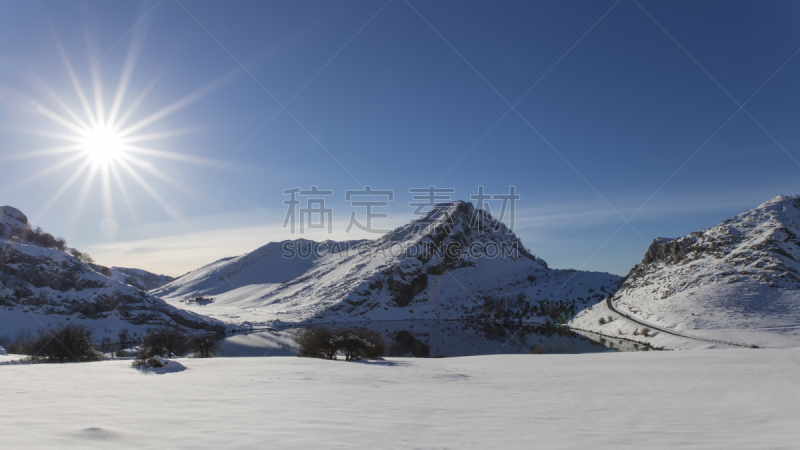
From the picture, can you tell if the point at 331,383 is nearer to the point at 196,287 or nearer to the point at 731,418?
the point at 731,418

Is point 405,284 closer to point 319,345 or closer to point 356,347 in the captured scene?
point 319,345

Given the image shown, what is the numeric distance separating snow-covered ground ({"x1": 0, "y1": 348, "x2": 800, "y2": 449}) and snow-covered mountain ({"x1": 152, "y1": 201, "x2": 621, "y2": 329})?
79.3 meters

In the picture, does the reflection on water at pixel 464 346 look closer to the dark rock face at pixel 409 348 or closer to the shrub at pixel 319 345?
the dark rock face at pixel 409 348

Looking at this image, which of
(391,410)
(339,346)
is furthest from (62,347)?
(391,410)

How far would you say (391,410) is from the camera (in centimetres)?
823

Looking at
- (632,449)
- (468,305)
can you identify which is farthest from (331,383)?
(468,305)

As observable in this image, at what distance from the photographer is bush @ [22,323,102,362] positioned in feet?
70.1

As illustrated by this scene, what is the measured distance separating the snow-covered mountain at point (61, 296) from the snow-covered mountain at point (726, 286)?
8346cm

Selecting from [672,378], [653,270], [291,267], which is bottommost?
[672,378]

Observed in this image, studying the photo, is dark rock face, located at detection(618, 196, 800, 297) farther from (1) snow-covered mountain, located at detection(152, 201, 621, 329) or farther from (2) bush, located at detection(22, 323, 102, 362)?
(2) bush, located at detection(22, 323, 102, 362)

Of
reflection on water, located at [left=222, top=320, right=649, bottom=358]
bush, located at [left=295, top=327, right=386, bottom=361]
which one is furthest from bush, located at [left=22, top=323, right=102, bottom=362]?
reflection on water, located at [left=222, top=320, right=649, bottom=358]

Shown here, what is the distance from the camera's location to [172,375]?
12547 mm

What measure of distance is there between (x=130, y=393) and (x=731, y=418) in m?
13.1

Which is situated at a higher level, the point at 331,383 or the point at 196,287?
the point at 196,287
